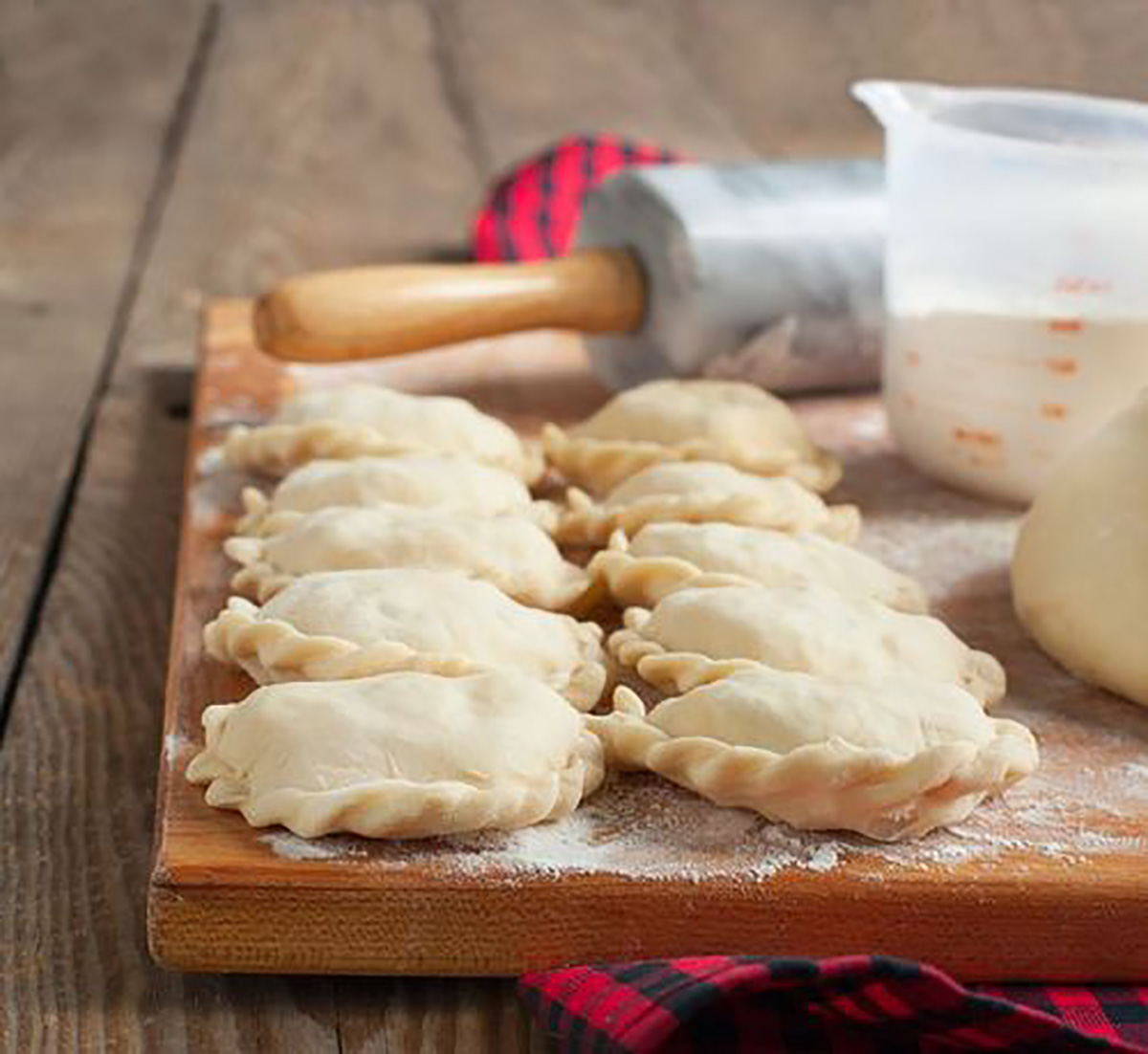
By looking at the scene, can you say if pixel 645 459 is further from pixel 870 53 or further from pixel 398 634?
pixel 870 53

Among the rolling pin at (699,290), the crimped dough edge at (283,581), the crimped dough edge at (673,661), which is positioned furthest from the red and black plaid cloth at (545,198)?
the crimped dough edge at (673,661)

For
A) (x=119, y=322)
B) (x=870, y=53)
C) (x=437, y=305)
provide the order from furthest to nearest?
(x=870, y=53) → (x=119, y=322) → (x=437, y=305)

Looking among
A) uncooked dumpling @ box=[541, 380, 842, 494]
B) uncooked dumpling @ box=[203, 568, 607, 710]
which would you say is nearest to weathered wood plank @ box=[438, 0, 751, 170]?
uncooked dumpling @ box=[541, 380, 842, 494]

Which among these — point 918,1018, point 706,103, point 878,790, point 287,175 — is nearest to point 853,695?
point 878,790

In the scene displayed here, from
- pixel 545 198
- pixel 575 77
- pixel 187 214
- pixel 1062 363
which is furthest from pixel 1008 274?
pixel 575 77

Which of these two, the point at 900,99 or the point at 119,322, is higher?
the point at 900,99

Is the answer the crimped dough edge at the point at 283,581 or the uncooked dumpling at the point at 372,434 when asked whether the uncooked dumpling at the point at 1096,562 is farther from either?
the uncooked dumpling at the point at 372,434

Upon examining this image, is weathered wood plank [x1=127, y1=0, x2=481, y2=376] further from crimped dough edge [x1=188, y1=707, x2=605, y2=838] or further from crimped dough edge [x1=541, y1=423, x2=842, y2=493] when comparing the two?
crimped dough edge [x1=188, y1=707, x2=605, y2=838]
